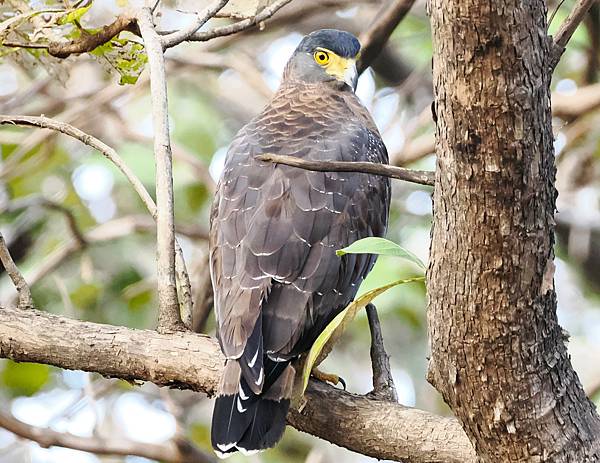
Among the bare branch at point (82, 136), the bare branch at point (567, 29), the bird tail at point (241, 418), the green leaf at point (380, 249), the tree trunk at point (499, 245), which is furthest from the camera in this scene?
the bare branch at point (82, 136)

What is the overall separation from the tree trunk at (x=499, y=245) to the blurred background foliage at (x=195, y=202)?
6.12 ft

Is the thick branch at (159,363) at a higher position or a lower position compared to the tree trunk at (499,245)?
lower

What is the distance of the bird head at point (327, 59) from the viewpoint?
3807 mm

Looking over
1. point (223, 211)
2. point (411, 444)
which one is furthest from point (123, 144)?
point (411, 444)

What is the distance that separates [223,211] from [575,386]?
1425mm

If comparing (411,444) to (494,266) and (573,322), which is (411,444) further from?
(573,322)

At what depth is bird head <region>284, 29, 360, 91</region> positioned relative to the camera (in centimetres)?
381

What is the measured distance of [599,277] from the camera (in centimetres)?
468

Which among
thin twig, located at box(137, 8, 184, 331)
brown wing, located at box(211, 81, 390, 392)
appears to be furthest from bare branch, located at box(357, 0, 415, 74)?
thin twig, located at box(137, 8, 184, 331)

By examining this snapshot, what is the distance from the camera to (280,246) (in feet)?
9.31

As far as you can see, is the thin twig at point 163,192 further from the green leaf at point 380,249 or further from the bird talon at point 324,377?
the green leaf at point 380,249

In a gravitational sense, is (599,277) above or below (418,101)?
below

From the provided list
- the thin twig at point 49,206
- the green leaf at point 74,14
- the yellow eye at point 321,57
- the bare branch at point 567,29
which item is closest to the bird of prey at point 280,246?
the yellow eye at point 321,57

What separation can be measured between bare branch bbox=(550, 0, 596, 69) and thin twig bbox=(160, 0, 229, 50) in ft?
3.41
